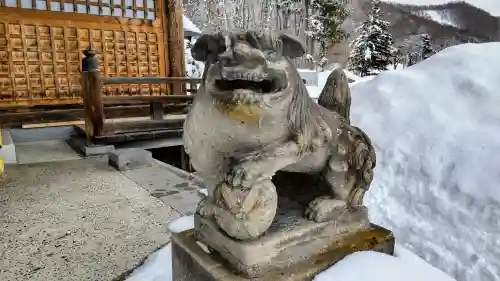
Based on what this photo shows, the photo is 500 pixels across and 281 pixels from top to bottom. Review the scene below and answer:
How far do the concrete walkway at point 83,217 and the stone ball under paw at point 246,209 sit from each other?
1167 mm

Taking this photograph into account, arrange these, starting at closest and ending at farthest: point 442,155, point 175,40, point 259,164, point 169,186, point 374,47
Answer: point 259,164, point 169,186, point 442,155, point 175,40, point 374,47

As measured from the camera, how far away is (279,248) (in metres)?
1.03

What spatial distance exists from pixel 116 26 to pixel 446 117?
592cm

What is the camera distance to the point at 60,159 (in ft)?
14.9

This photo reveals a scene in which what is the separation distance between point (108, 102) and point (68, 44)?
7.74 ft

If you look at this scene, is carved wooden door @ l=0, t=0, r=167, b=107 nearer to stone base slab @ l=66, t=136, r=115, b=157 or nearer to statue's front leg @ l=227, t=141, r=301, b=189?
stone base slab @ l=66, t=136, r=115, b=157

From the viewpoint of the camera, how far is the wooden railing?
15.1 feet

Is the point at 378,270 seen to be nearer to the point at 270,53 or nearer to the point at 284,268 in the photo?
the point at 284,268

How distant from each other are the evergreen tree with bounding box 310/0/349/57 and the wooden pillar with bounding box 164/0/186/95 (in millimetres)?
9581

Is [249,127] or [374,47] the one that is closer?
[249,127]

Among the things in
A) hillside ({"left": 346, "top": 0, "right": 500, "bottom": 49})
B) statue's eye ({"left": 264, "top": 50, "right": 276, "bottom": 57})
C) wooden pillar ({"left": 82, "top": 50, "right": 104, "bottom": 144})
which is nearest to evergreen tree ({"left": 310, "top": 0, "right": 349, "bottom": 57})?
hillside ({"left": 346, "top": 0, "right": 500, "bottom": 49})

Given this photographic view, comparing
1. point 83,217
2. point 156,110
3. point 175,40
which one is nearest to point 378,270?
point 83,217

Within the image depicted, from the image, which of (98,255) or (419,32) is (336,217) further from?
(419,32)

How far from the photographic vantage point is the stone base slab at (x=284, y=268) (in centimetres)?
102
